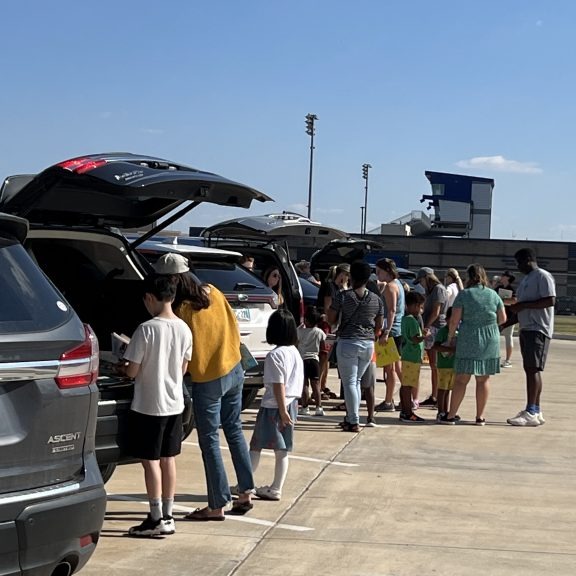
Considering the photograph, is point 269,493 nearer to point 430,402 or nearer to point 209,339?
point 209,339

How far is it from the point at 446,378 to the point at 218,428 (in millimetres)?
5489

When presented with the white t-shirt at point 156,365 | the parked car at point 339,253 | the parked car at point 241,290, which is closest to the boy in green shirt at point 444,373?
the parked car at point 241,290

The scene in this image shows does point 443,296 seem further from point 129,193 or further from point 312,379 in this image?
point 129,193

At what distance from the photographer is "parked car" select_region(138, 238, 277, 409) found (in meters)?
10.4

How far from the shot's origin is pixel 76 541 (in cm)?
435

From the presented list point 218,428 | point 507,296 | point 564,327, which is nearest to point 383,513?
point 218,428

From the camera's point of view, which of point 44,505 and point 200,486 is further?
point 200,486

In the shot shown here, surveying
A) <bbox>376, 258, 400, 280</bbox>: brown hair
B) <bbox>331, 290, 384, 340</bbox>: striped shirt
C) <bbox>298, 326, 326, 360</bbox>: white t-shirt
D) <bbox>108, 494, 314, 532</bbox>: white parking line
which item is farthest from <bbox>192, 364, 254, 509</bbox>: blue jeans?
<bbox>376, 258, 400, 280</bbox>: brown hair

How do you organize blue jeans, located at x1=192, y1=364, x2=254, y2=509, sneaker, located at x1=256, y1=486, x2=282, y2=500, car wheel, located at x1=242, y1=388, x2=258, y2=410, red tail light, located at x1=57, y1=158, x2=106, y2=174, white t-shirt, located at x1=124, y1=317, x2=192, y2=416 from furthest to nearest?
car wheel, located at x1=242, y1=388, x2=258, y2=410, sneaker, located at x1=256, y1=486, x2=282, y2=500, blue jeans, located at x1=192, y1=364, x2=254, y2=509, red tail light, located at x1=57, y1=158, x2=106, y2=174, white t-shirt, located at x1=124, y1=317, x2=192, y2=416

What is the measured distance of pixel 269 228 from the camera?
41.6 feet

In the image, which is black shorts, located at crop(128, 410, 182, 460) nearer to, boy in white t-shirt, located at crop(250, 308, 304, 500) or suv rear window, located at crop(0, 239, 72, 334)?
boy in white t-shirt, located at crop(250, 308, 304, 500)

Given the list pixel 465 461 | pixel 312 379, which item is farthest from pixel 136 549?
pixel 312 379

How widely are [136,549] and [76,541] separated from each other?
6.12 ft

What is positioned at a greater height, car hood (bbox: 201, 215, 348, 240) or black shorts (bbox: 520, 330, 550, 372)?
car hood (bbox: 201, 215, 348, 240)
